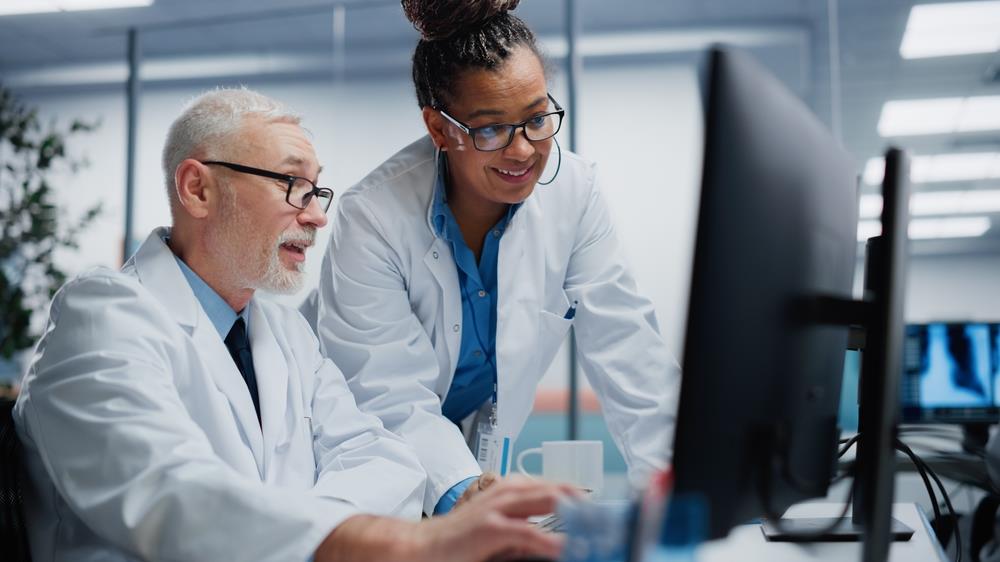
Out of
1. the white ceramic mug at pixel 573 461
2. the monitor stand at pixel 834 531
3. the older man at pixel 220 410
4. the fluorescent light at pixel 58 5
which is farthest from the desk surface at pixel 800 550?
the fluorescent light at pixel 58 5

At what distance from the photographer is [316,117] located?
4480 mm

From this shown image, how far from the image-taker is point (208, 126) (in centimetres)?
132

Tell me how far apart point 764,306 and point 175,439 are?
0.58 meters

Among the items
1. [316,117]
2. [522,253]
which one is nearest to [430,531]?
[522,253]

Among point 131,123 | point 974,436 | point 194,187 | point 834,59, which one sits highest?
point 834,59

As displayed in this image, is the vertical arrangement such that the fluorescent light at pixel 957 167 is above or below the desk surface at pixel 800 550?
above

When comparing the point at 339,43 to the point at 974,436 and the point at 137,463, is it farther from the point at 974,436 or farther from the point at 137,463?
the point at 137,463

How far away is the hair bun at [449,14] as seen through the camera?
148 centimetres

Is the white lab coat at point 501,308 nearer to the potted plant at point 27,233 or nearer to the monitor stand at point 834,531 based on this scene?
the monitor stand at point 834,531

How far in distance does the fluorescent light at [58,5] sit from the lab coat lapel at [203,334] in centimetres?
391

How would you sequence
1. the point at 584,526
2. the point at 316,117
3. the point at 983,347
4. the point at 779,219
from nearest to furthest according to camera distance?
1. the point at 584,526
2. the point at 779,219
3. the point at 983,347
4. the point at 316,117

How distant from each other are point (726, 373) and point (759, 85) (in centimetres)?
22

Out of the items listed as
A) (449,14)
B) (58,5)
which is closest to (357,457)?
(449,14)

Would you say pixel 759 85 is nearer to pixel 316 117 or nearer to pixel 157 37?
pixel 316 117
